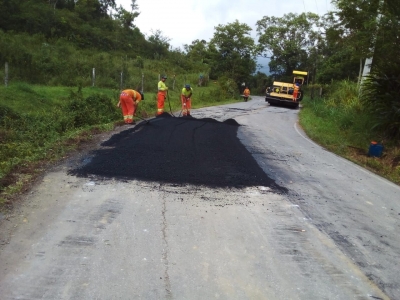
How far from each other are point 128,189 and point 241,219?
6.32 feet

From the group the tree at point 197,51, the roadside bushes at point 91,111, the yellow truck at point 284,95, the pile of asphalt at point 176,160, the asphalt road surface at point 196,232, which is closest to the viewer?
the asphalt road surface at point 196,232

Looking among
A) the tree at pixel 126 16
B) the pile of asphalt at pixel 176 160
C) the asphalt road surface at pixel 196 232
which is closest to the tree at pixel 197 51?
the tree at pixel 126 16

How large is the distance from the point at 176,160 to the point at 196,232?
372cm

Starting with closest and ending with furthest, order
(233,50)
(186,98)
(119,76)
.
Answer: (186,98)
(119,76)
(233,50)

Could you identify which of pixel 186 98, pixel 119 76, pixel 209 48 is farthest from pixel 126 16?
pixel 186 98

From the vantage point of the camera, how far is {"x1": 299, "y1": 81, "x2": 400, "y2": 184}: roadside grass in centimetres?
1182

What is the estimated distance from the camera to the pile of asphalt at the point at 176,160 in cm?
770

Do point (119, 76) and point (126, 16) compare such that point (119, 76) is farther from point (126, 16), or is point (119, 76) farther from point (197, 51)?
point (197, 51)

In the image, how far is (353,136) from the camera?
597 inches

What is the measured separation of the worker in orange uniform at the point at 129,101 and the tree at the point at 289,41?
53428 millimetres

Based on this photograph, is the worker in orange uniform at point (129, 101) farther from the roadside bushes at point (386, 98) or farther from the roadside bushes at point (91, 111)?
the roadside bushes at point (386, 98)

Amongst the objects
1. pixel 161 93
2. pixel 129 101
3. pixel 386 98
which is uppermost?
pixel 386 98

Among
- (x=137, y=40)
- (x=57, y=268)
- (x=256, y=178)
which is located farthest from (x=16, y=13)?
(x=57, y=268)

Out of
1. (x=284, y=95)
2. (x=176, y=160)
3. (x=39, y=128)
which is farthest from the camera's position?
(x=284, y=95)
